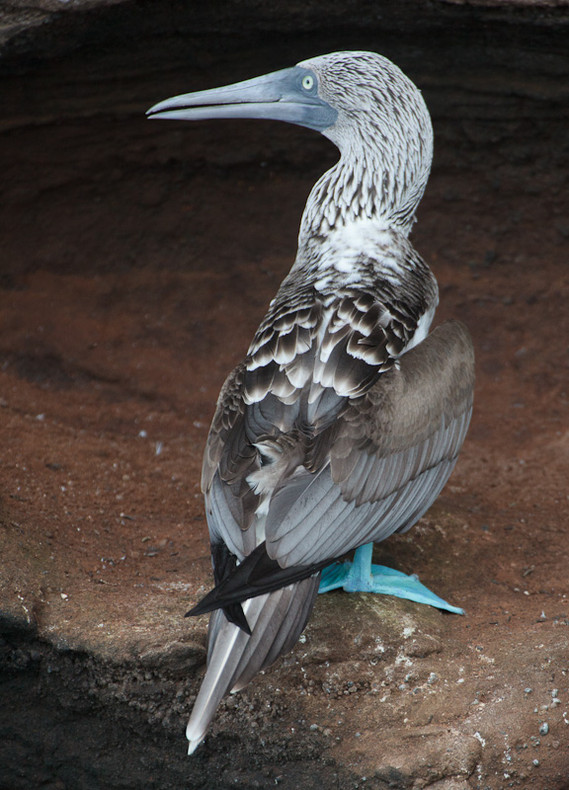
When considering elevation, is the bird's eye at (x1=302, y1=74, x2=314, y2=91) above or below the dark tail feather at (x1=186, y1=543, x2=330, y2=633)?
above

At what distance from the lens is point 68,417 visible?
17.0 feet

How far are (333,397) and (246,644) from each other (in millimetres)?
935

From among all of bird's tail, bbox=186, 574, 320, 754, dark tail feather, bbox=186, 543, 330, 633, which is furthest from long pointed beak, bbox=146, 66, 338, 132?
bird's tail, bbox=186, 574, 320, 754

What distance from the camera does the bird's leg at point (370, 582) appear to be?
340 cm

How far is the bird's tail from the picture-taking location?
104 inches

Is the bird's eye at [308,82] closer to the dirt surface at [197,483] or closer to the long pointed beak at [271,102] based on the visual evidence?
the long pointed beak at [271,102]

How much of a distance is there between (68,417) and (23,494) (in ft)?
3.81

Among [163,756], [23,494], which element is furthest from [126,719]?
[23,494]

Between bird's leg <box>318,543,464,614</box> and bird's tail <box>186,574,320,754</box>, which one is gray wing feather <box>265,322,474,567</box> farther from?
bird's leg <box>318,543,464,614</box>

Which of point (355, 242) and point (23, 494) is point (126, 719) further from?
point (355, 242)

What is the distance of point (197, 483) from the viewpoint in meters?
4.65

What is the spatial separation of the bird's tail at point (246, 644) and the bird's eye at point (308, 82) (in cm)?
233

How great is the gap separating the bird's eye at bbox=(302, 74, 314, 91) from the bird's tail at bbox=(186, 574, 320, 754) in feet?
7.64

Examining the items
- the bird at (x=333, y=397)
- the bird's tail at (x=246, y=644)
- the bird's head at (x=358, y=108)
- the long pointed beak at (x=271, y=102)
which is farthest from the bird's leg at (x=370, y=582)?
the long pointed beak at (x=271, y=102)
